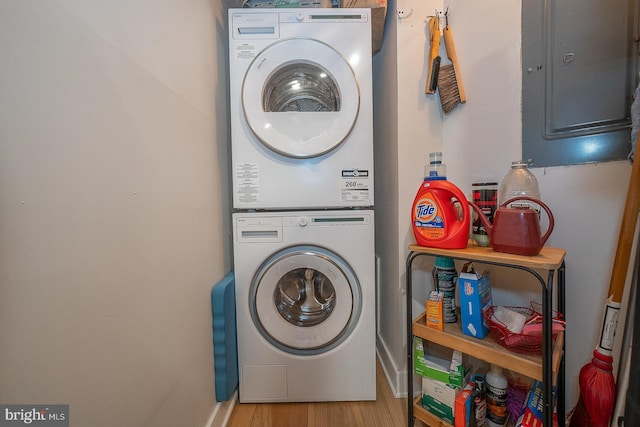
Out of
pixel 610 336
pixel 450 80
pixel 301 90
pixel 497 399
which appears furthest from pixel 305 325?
pixel 450 80

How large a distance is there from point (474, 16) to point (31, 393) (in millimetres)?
1572

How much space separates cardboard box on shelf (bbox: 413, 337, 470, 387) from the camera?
776mm

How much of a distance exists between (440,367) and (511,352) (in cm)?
25

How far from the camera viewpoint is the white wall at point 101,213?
1.11ft

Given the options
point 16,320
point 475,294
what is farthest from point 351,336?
point 16,320

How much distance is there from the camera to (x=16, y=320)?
331 millimetres

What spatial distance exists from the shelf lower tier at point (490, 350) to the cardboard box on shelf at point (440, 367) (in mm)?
96

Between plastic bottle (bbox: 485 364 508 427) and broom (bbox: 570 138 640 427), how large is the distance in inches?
7.4

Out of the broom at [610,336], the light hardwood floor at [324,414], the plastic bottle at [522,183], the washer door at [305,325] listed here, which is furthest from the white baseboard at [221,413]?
the plastic bottle at [522,183]

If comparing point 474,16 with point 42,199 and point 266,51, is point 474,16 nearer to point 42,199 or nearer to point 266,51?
point 266,51

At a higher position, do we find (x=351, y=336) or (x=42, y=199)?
(x=42, y=199)

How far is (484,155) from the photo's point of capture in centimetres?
90

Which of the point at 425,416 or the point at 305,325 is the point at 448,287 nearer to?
the point at 425,416

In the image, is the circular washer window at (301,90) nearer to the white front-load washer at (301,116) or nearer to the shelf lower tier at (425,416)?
the white front-load washer at (301,116)
